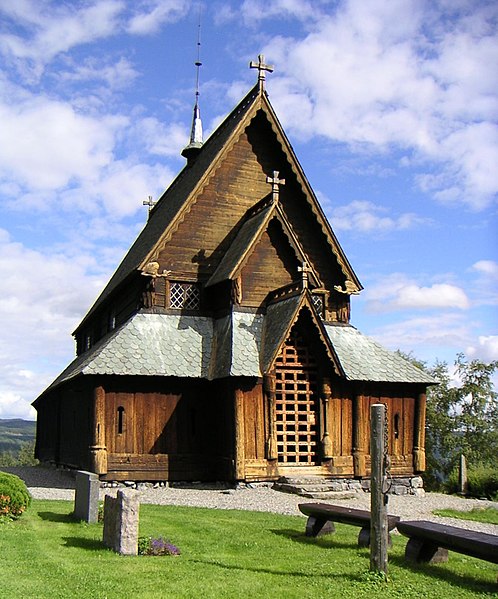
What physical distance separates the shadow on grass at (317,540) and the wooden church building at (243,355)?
7.31 meters

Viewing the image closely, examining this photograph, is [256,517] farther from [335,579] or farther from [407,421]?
[407,421]

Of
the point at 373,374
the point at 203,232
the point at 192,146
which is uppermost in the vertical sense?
the point at 192,146

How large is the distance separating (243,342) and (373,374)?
423 centimetres

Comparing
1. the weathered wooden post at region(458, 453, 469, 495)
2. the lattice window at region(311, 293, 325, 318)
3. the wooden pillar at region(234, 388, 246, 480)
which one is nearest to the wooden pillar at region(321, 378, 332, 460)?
the wooden pillar at region(234, 388, 246, 480)

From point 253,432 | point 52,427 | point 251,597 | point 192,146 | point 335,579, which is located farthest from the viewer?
point 192,146

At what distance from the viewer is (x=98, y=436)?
2022 centimetres

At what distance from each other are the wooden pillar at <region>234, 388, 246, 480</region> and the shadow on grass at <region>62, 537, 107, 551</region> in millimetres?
8865

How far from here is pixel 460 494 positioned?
984 inches

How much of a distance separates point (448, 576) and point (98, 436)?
12560mm

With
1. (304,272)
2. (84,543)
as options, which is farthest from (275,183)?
(84,543)

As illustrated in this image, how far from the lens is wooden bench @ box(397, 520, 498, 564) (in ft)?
29.2

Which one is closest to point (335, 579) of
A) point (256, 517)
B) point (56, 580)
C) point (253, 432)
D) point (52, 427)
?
point (56, 580)

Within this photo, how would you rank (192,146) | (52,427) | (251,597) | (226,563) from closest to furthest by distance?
1. (251,597)
2. (226,563)
3. (52,427)
4. (192,146)

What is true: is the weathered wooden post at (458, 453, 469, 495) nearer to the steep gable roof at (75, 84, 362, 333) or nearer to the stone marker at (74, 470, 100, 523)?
the steep gable roof at (75, 84, 362, 333)
